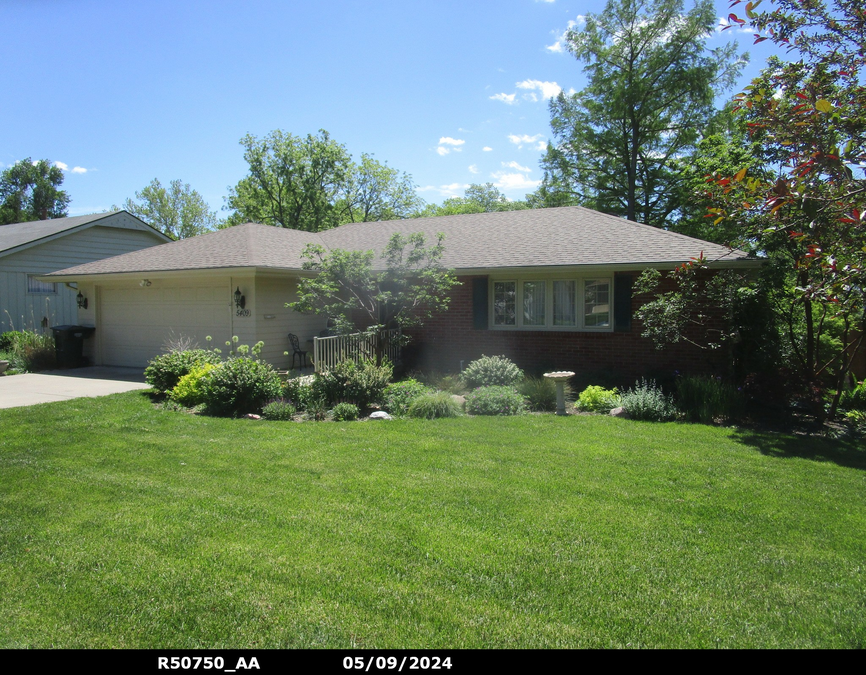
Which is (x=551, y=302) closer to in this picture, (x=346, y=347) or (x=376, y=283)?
(x=376, y=283)

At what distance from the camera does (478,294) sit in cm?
1276

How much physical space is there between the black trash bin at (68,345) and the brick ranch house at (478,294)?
1.63ft

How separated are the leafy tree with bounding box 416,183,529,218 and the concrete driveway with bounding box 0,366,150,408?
1234 inches

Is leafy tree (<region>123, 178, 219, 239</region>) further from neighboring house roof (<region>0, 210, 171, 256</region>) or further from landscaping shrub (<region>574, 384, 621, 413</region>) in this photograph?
landscaping shrub (<region>574, 384, 621, 413</region>)

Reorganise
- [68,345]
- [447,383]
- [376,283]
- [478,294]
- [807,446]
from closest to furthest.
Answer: [807,446]
[447,383]
[376,283]
[478,294]
[68,345]

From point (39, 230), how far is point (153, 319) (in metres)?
9.70

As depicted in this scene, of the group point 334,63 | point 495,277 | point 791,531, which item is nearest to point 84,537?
point 791,531

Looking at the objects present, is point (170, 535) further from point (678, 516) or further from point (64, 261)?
point (64, 261)

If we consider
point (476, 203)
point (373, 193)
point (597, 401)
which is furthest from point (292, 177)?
point (597, 401)

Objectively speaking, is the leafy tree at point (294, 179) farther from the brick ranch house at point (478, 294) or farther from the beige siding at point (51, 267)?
the brick ranch house at point (478, 294)

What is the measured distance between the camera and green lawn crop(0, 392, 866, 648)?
295 cm

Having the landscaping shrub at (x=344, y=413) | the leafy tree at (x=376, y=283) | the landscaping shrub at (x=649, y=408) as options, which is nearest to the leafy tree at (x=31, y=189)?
the leafy tree at (x=376, y=283)

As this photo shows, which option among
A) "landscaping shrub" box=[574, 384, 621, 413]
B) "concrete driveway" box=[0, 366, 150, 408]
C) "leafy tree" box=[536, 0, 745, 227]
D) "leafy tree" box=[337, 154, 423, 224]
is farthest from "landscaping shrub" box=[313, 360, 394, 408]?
"leafy tree" box=[337, 154, 423, 224]
